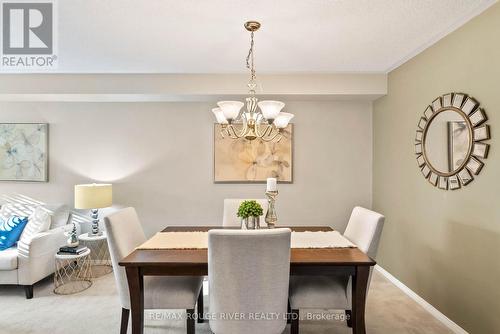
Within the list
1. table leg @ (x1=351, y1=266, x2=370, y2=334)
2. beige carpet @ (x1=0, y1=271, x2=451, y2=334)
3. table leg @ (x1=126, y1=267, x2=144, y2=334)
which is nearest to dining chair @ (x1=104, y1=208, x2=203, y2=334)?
table leg @ (x1=126, y1=267, x2=144, y2=334)

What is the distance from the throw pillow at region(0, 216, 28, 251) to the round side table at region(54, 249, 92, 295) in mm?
476

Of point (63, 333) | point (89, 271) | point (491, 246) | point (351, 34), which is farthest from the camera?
point (89, 271)

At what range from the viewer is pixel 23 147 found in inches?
147

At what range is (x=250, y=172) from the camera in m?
3.76

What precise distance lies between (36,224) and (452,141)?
4182 millimetres

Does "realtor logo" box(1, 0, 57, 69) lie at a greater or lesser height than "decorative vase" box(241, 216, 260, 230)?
greater

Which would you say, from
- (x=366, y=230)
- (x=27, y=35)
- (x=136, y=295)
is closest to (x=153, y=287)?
(x=136, y=295)

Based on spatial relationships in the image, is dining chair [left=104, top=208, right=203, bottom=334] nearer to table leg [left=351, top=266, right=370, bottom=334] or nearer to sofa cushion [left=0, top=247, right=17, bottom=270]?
table leg [left=351, top=266, right=370, bottom=334]

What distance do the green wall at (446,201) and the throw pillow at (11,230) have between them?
414cm

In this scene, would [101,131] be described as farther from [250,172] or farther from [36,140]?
[250,172]

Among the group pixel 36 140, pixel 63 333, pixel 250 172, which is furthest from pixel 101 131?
pixel 63 333

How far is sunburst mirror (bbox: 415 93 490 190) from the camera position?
6.73 ft

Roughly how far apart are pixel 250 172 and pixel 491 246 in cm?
248

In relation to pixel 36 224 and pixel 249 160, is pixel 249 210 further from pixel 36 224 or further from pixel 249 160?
pixel 36 224
